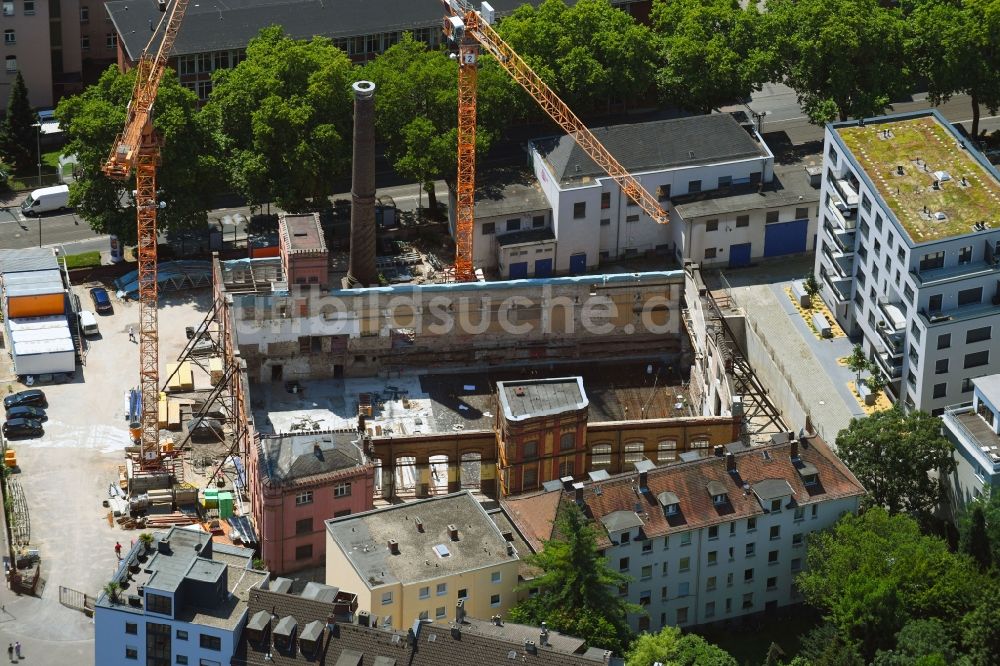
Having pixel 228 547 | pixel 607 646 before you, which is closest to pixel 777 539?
pixel 607 646

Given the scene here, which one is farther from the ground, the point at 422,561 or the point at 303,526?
the point at 422,561

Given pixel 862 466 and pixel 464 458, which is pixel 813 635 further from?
pixel 464 458

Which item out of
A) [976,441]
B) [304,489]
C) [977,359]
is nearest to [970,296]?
[977,359]

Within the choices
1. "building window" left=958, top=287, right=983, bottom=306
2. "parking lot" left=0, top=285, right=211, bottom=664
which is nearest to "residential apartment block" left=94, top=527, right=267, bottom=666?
"parking lot" left=0, top=285, right=211, bottom=664

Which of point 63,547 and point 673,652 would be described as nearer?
point 673,652

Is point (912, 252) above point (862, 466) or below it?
above

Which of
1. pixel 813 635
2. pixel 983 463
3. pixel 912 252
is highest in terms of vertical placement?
pixel 912 252

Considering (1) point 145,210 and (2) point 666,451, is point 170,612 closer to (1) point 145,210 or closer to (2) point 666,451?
(1) point 145,210
